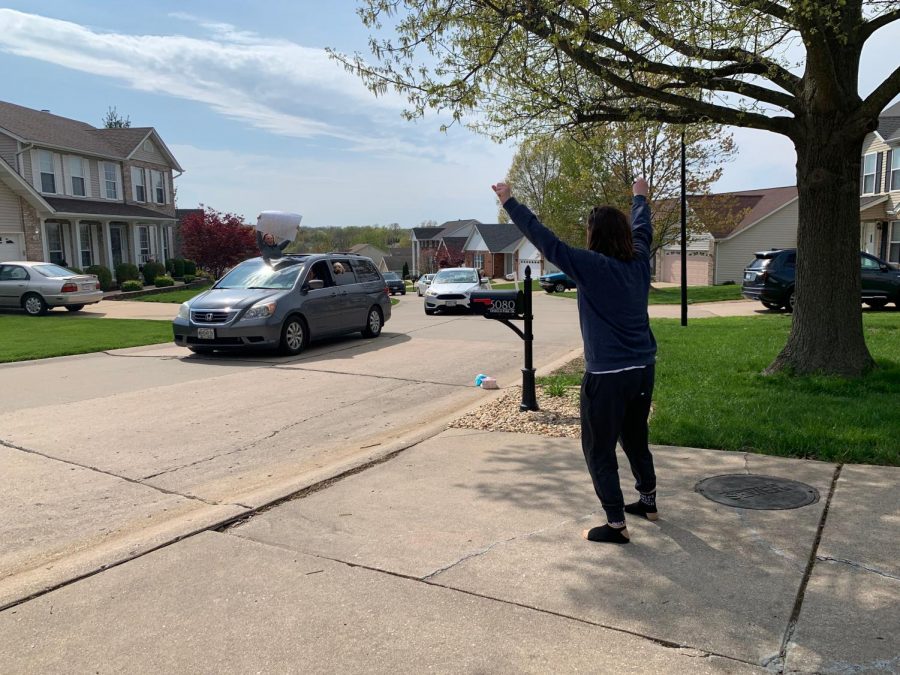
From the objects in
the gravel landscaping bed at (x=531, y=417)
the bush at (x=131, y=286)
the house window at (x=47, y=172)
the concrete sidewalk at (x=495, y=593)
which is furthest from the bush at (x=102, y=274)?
the concrete sidewalk at (x=495, y=593)

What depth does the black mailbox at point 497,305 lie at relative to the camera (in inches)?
286

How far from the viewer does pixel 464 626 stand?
3.06 m

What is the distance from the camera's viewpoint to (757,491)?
4562mm

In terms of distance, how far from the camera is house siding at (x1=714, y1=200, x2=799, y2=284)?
132 ft

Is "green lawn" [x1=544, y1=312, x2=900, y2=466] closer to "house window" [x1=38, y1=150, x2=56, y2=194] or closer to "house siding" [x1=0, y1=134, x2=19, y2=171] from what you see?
"house siding" [x1=0, y1=134, x2=19, y2=171]

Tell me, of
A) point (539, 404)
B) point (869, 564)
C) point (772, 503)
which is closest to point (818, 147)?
point (539, 404)

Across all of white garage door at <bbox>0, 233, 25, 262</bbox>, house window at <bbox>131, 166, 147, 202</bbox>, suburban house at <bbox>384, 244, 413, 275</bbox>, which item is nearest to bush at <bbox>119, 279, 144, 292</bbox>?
white garage door at <bbox>0, 233, 25, 262</bbox>

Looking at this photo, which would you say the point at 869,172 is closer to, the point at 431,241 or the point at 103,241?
the point at 103,241

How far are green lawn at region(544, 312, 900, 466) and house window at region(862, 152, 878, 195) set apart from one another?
83.3ft

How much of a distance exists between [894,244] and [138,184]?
34.3 meters

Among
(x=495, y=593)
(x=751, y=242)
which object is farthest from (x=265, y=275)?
(x=751, y=242)

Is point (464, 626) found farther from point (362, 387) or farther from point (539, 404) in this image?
point (362, 387)

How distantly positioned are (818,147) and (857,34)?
1.20 m

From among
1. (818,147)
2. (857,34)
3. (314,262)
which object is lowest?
(314,262)
